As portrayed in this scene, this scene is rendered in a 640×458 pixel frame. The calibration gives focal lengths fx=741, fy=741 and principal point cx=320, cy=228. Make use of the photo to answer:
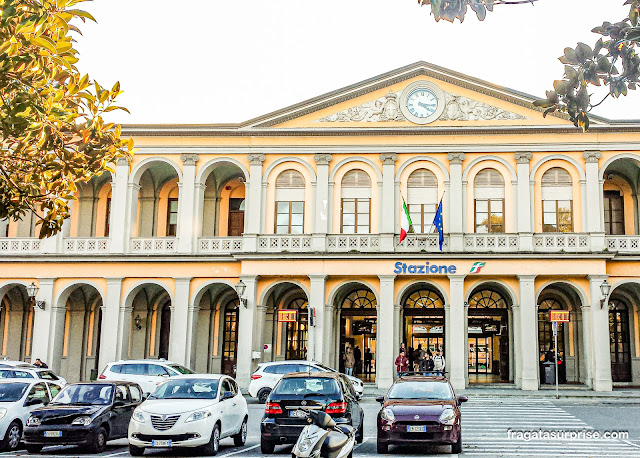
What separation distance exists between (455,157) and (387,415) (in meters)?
20.4

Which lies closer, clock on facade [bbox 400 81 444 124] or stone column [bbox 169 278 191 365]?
stone column [bbox 169 278 191 365]

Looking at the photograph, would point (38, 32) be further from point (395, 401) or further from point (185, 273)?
point (185, 273)

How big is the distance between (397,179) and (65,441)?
21609 millimetres

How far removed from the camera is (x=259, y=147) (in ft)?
114

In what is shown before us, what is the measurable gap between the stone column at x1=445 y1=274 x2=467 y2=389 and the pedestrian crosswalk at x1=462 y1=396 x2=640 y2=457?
4.04 metres

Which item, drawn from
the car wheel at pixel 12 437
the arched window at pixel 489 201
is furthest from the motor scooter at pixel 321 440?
the arched window at pixel 489 201

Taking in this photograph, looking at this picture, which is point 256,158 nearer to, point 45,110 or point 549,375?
point 549,375

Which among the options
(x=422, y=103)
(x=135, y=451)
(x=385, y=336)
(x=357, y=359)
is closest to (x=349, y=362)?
(x=385, y=336)

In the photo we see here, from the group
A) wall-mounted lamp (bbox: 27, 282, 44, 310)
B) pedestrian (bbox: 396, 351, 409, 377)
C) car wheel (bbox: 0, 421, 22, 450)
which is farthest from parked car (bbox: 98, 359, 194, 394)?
wall-mounted lamp (bbox: 27, 282, 44, 310)

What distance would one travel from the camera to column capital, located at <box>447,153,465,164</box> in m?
33.5

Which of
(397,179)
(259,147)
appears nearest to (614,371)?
(397,179)

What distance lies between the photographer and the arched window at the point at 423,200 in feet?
111

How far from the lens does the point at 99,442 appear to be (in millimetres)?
15648

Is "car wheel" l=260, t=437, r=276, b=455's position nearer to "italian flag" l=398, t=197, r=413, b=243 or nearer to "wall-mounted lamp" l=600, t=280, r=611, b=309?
"italian flag" l=398, t=197, r=413, b=243
